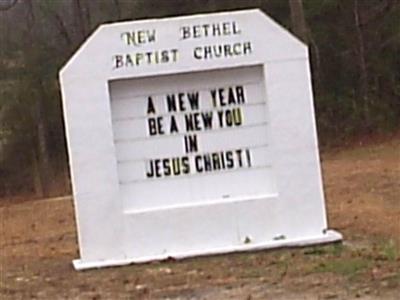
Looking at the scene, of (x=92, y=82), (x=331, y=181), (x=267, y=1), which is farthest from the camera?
(x=267, y=1)

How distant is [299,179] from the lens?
42.3ft

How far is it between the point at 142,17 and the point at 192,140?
874 inches

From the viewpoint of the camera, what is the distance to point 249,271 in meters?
11.5

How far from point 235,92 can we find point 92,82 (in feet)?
4.76

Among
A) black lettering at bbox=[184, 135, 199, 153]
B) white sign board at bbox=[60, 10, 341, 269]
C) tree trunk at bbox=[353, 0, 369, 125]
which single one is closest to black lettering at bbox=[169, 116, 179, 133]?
white sign board at bbox=[60, 10, 341, 269]

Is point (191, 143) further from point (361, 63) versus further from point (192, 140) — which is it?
point (361, 63)

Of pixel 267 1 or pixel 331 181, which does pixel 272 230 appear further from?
pixel 267 1

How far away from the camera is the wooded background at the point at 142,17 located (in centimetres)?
3306

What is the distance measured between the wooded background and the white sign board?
19.1m

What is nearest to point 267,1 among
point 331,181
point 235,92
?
point 331,181

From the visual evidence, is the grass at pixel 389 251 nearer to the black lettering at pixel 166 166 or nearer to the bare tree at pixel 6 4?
the black lettering at pixel 166 166

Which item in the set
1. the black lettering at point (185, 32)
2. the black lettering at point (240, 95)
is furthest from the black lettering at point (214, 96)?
the black lettering at point (185, 32)

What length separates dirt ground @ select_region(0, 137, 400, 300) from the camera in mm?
10219

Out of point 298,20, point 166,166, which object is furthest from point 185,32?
point 298,20
